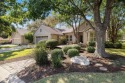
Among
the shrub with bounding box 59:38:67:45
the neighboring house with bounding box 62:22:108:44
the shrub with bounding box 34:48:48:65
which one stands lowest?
the shrub with bounding box 34:48:48:65

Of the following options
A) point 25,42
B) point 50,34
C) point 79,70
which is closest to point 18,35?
point 25,42

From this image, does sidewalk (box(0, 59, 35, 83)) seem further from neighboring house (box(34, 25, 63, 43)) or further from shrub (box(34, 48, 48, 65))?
neighboring house (box(34, 25, 63, 43))

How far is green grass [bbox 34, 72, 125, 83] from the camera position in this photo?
24.7 ft

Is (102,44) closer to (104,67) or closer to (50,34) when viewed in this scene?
(104,67)

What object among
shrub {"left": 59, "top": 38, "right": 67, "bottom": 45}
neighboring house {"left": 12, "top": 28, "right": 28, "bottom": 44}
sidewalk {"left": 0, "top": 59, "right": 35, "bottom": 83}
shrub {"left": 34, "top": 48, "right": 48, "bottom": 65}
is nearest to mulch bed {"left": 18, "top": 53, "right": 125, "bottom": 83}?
shrub {"left": 34, "top": 48, "right": 48, "bottom": 65}

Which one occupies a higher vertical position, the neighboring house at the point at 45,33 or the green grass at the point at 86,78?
the neighboring house at the point at 45,33

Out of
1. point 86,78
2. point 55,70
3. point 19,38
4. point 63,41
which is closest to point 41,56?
point 55,70

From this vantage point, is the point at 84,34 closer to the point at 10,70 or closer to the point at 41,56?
the point at 41,56

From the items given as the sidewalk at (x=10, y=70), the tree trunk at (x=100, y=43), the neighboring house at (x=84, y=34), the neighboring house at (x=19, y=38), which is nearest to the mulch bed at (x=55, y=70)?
the sidewalk at (x=10, y=70)

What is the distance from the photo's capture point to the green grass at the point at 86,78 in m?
7.52

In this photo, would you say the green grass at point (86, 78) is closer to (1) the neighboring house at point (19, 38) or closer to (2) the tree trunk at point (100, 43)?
(2) the tree trunk at point (100, 43)

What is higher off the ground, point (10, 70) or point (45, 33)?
point (45, 33)

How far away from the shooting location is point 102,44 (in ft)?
43.1

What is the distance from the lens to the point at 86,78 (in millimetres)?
7867
